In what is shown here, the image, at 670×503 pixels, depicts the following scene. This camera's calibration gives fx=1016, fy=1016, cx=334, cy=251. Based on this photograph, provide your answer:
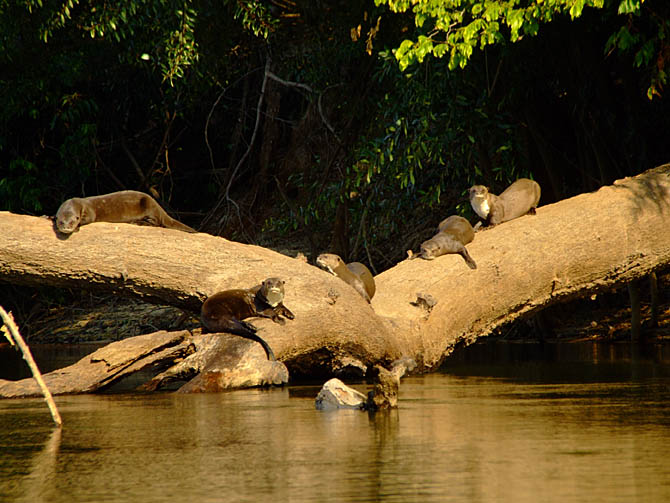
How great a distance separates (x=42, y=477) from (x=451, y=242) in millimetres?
5640

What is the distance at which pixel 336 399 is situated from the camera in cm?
641

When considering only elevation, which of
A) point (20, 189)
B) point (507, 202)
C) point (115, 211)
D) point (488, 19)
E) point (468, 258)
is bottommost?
point (468, 258)

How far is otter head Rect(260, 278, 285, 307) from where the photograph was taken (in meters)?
8.17

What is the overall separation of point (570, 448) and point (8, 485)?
251 cm

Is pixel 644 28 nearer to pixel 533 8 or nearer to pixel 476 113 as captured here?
pixel 476 113

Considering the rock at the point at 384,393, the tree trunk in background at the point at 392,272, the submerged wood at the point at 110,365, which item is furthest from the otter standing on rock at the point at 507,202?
the rock at the point at 384,393

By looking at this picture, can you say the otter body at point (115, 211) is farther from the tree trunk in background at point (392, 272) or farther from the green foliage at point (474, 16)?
the green foliage at point (474, 16)

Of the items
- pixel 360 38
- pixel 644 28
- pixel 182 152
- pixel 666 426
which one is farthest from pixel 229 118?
pixel 666 426

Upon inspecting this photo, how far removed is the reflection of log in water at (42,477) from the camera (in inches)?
157

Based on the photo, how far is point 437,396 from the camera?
702 centimetres

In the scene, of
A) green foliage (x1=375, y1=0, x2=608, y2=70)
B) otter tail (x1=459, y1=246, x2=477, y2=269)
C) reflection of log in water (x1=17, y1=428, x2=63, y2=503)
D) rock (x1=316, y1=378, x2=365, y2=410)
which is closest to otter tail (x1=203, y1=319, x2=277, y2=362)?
rock (x1=316, y1=378, x2=365, y2=410)

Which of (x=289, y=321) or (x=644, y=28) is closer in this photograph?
(x=289, y=321)

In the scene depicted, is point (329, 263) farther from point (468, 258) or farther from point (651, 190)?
point (651, 190)

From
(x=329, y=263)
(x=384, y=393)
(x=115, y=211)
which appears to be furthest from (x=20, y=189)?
(x=384, y=393)
